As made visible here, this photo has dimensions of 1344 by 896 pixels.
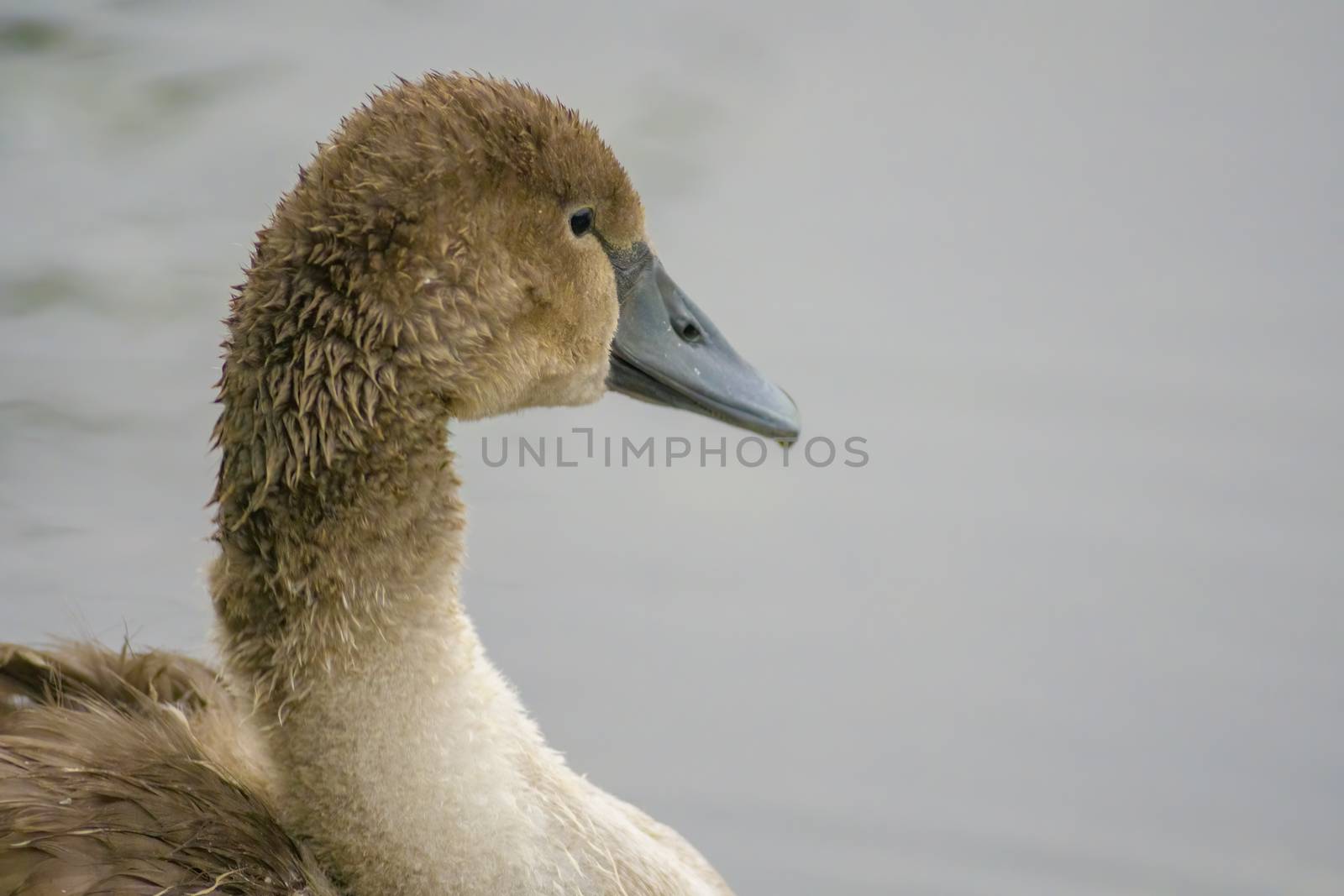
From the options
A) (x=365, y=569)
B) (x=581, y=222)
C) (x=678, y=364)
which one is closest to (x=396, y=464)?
(x=365, y=569)

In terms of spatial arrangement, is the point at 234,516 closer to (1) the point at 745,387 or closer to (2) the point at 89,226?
(1) the point at 745,387

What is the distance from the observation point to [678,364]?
356 cm

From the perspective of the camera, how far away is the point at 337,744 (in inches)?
118

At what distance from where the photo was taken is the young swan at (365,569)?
9.46 feet

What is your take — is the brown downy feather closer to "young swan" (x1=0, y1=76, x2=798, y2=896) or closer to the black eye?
"young swan" (x1=0, y1=76, x2=798, y2=896)

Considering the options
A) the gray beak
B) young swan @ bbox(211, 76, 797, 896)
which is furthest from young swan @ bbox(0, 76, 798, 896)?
the gray beak

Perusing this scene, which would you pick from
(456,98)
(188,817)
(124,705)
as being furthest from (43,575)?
(456,98)

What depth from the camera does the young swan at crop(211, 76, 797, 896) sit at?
2.89 metres

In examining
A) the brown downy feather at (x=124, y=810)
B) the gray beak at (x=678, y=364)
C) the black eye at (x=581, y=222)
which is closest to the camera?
the brown downy feather at (x=124, y=810)

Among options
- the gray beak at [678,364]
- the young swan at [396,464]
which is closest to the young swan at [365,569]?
the young swan at [396,464]

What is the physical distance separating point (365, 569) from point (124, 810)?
0.57 meters

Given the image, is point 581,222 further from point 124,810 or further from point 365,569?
point 124,810

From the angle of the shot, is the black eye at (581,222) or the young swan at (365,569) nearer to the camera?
the young swan at (365,569)

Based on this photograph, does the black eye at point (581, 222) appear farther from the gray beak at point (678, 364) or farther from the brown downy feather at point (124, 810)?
the brown downy feather at point (124, 810)
